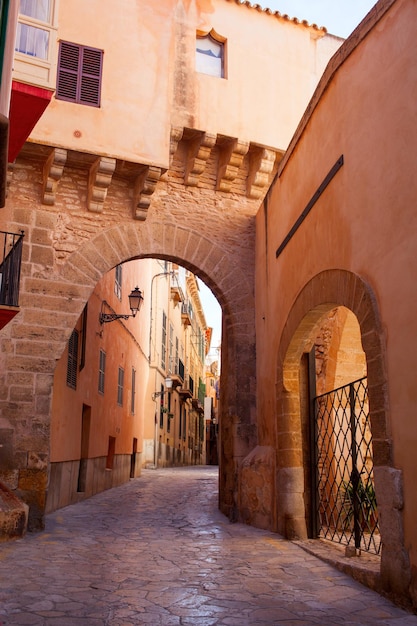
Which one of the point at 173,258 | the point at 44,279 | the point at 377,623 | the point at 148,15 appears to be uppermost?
the point at 148,15

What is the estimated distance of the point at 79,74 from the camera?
8836mm

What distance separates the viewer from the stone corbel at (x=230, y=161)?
959 cm

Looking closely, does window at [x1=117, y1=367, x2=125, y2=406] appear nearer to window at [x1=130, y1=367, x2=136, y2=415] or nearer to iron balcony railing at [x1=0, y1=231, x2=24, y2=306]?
window at [x1=130, y1=367, x2=136, y2=415]

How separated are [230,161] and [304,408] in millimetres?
4287

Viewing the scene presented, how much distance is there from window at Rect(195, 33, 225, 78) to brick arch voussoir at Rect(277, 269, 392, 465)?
4861mm

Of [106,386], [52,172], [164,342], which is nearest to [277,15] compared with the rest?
[52,172]

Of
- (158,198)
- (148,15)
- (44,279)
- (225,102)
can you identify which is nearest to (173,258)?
(158,198)

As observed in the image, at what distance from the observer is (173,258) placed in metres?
9.45

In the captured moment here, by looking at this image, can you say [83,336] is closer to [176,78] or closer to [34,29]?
[176,78]

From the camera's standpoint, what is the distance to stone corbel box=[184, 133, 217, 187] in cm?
944

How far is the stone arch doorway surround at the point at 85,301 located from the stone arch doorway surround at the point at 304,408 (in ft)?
5.33

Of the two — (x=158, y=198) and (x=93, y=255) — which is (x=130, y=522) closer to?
(x=93, y=255)

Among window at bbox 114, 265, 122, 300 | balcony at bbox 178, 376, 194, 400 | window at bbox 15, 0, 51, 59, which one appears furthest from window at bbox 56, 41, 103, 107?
balcony at bbox 178, 376, 194, 400

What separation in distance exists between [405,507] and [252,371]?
5.19m
